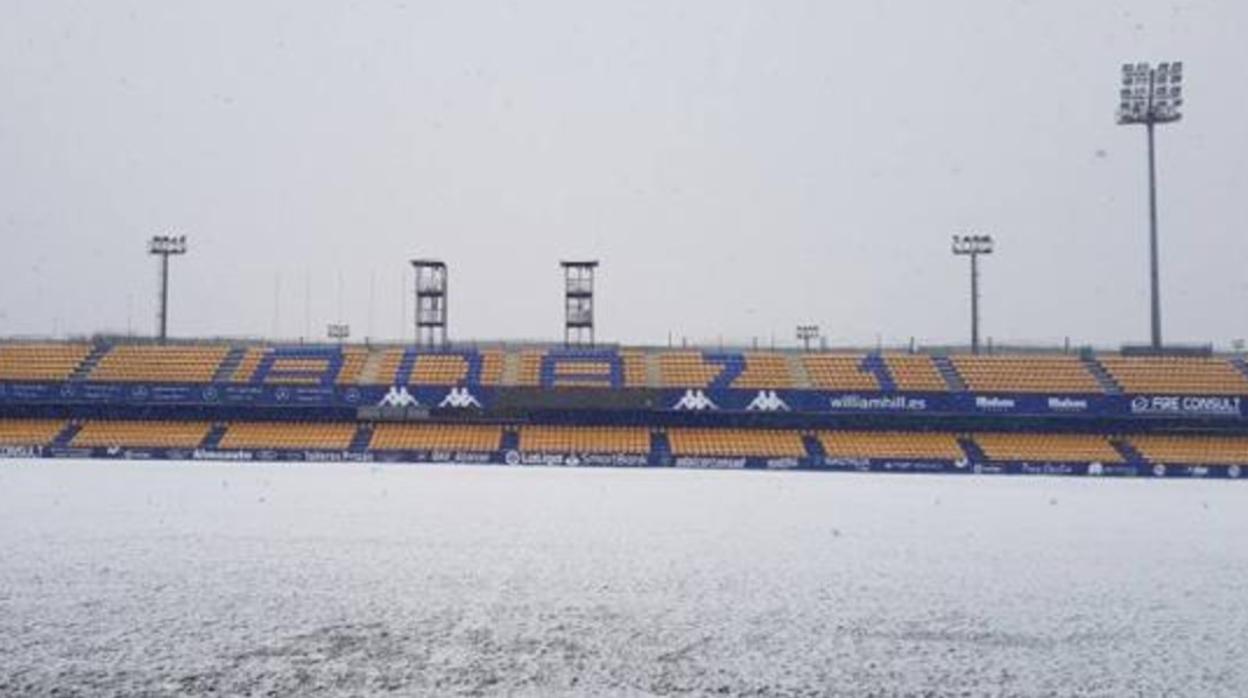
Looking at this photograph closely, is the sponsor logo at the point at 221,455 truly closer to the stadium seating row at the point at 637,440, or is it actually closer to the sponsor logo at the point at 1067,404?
the stadium seating row at the point at 637,440

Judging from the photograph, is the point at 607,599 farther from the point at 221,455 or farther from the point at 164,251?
the point at 164,251

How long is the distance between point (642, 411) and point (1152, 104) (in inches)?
1156

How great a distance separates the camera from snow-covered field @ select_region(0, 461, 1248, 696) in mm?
9977

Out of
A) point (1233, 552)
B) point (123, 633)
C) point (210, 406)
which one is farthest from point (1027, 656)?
point (210, 406)

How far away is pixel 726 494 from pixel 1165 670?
23.2 m

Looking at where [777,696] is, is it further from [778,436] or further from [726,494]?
[778,436]

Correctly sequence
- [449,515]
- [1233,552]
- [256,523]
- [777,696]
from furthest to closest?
[449,515] < [256,523] < [1233,552] < [777,696]

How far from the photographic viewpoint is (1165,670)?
34.2ft

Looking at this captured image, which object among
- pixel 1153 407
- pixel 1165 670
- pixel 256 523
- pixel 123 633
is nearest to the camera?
pixel 1165 670

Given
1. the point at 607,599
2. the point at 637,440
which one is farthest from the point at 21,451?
the point at 607,599

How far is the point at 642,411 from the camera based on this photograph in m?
54.6

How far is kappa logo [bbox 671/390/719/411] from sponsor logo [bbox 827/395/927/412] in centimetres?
569

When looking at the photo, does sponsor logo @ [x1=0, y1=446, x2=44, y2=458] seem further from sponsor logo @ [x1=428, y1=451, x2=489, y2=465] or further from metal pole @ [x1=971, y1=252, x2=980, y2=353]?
metal pole @ [x1=971, y1=252, x2=980, y2=353]

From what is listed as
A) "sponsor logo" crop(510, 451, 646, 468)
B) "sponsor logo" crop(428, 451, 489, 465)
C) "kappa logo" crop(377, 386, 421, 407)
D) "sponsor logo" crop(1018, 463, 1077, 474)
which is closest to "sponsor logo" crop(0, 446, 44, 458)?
"kappa logo" crop(377, 386, 421, 407)
